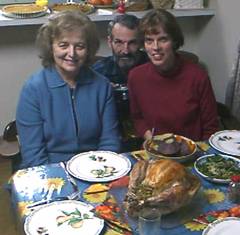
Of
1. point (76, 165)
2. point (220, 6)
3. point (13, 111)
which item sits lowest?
point (13, 111)

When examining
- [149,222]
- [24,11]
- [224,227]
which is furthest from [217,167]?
[24,11]

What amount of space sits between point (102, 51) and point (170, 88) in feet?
4.17

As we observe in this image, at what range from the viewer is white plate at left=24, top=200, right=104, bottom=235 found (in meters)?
1.28

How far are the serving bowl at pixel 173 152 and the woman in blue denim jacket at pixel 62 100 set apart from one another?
0.36 m

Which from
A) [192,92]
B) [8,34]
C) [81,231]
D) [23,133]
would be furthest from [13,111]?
[81,231]

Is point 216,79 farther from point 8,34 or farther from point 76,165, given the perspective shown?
point 76,165

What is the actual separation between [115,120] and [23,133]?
0.42m

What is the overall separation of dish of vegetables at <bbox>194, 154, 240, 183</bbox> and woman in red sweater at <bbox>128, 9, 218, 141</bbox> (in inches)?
18.5

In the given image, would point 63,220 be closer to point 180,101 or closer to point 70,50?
point 70,50

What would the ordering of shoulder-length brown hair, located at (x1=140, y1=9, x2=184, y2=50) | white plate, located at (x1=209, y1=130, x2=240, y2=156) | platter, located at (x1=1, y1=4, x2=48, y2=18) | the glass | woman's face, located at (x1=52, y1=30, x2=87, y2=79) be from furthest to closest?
platter, located at (x1=1, y1=4, x2=48, y2=18) → shoulder-length brown hair, located at (x1=140, y1=9, x2=184, y2=50) → woman's face, located at (x1=52, y1=30, x2=87, y2=79) → white plate, located at (x1=209, y1=130, x2=240, y2=156) → the glass

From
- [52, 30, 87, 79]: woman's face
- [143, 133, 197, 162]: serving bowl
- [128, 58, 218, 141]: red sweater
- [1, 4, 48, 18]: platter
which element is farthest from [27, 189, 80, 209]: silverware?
[1, 4, 48, 18]: platter

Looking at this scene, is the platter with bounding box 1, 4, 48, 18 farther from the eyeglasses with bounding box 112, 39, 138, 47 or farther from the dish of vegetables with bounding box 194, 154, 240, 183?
the dish of vegetables with bounding box 194, 154, 240, 183

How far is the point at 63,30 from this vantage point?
6.28 feet

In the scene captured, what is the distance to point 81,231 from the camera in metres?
1.28
